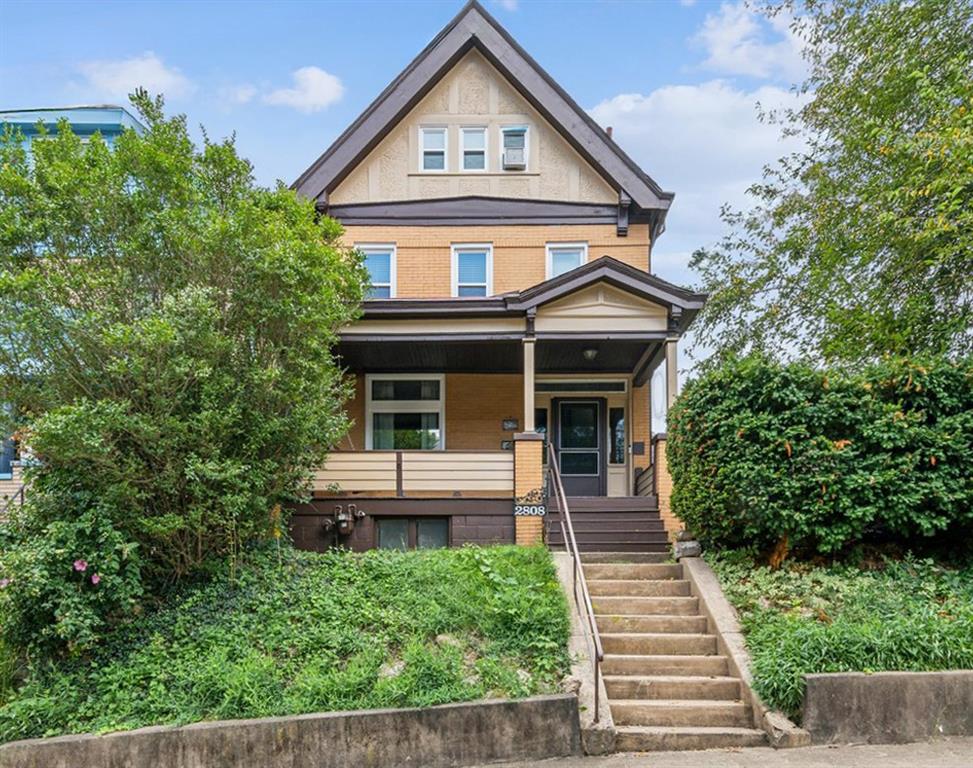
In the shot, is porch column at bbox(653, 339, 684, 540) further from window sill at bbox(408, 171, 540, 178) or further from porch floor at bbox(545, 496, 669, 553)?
window sill at bbox(408, 171, 540, 178)

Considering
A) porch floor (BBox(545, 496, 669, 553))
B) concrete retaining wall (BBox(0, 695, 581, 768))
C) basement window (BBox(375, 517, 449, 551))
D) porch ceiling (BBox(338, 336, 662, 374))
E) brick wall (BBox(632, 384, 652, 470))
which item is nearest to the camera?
concrete retaining wall (BBox(0, 695, 581, 768))

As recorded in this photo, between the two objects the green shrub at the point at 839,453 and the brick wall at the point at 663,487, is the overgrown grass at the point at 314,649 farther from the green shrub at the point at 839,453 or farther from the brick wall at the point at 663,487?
the brick wall at the point at 663,487

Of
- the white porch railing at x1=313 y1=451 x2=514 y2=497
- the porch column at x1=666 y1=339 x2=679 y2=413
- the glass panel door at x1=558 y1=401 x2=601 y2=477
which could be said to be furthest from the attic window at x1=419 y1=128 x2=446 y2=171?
the white porch railing at x1=313 y1=451 x2=514 y2=497

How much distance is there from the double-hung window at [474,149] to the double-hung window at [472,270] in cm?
158

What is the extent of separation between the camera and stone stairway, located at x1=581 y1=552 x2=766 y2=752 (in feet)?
22.0

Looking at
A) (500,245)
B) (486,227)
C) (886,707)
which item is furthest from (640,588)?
(486,227)

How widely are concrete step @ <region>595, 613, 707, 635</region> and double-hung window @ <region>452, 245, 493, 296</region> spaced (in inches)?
306

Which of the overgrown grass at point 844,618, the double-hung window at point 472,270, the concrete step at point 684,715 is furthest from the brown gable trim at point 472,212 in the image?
the concrete step at point 684,715

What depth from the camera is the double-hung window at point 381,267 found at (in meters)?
14.8

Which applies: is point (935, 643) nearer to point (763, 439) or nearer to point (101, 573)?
point (763, 439)

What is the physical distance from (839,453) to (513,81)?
986cm

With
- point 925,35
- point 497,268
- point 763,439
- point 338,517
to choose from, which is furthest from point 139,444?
point 925,35

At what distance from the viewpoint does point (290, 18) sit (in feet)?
40.7

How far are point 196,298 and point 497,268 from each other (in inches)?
A: 309
